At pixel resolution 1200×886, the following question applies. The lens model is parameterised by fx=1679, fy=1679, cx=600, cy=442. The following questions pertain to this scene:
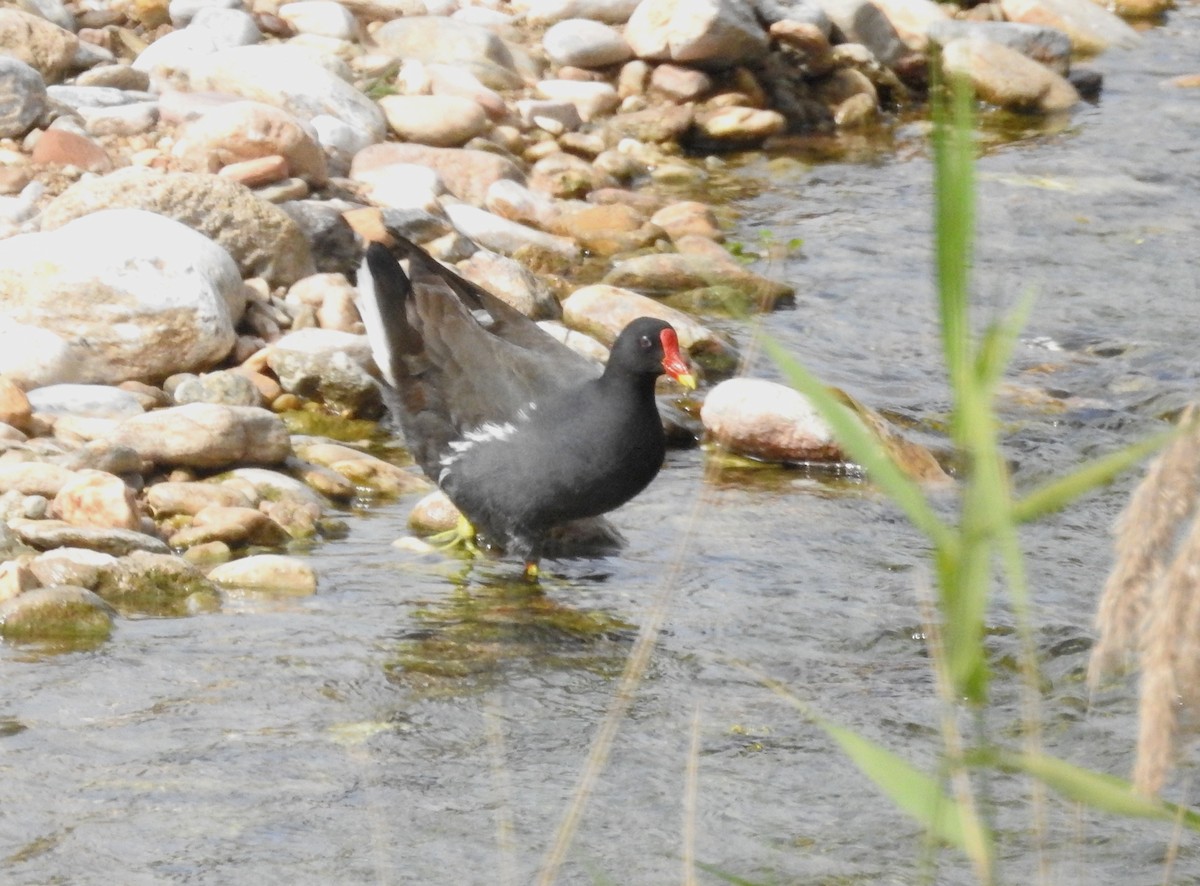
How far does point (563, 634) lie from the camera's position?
4.64 meters

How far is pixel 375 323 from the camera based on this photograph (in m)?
5.62

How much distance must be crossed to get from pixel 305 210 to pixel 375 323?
68.7 inches

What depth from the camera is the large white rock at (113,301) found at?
5.83 m

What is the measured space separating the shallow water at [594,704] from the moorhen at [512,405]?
25 centimetres

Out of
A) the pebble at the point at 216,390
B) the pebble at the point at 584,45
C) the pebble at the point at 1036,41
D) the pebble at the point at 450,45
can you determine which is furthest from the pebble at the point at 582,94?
the pebble at the point at 216,390

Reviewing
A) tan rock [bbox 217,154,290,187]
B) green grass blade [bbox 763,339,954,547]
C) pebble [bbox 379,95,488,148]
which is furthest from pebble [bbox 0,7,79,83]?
→ green grass blade [bbox 763,339,954,547]

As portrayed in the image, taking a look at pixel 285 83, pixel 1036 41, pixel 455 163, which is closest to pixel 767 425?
pixel 455 163

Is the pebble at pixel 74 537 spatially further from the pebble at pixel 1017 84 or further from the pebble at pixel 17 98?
the pebble at pixel 1017 84

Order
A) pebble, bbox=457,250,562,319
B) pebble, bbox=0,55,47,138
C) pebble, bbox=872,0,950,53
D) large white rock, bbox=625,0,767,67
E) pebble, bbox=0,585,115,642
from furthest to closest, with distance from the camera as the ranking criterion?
pebble, bbox=872,0,950,53, large white rock, bbox=625,0,767,67, pebble, bbox=0,55,47,138, pebble, bbox=457,250,562,319, pebble, bbox=0,585,115,642

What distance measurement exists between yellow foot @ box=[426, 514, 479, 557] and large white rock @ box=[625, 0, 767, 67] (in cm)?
589

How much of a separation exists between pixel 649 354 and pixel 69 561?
70.3 inches

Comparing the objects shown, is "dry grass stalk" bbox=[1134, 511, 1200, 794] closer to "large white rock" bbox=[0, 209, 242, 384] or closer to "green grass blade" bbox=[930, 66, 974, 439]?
"green grass blade" bbox=[930, 66, 974, 439]

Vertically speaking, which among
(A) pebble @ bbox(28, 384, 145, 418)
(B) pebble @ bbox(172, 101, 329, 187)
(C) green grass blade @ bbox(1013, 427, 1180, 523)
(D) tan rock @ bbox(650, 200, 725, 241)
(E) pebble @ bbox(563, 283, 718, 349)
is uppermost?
(C) green grass blade @ bbox(1013, 427, 1180, 523)

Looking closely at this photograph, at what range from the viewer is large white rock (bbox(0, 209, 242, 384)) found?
5.83 m
